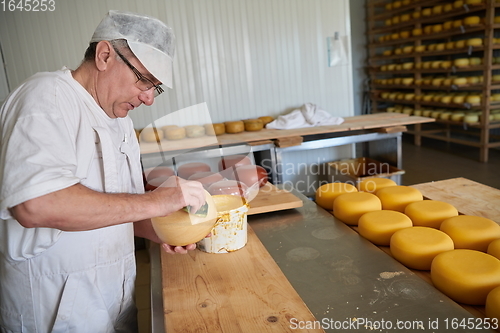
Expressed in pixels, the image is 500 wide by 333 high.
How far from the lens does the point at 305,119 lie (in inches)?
153

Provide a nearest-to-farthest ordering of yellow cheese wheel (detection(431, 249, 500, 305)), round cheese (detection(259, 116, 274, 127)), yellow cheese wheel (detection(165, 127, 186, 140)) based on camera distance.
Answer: yellow cheese wheel (detection(431, 249, 500, 305)) → yellow cheese wheel (detection(165, 127, 186, 140)) → round cheese (detection(259, 116, 274, 127))

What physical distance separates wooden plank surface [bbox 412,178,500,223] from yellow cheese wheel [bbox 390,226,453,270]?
0.43 meters

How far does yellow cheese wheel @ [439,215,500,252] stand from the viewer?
1.42 meters

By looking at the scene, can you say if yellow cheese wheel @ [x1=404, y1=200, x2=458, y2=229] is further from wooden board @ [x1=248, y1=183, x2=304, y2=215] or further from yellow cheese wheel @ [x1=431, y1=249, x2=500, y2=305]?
wooden board @ [x1=248, y1=183, x2=304, y2=215]

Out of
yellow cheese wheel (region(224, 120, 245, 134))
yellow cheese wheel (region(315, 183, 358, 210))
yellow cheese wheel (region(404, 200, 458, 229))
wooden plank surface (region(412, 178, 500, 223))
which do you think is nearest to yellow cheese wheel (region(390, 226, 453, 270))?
yellow cheese wheel (region(404, 200, 458, 229))

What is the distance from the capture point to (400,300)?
1.17 meters

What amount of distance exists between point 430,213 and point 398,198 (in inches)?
8.7

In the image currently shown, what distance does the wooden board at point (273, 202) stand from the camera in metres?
1.83

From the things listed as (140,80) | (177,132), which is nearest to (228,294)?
(140,80)

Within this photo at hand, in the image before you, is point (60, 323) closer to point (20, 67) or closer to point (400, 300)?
point (400, 300)

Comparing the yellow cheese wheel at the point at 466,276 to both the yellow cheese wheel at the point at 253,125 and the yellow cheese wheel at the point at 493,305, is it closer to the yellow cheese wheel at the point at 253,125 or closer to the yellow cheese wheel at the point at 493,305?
the yellow cheese wheel at the point at 493,305

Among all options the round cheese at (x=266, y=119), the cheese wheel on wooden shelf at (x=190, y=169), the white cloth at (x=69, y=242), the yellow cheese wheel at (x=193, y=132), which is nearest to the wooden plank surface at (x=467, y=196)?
the cheese wheel on wooden shelf at (x=190, y=169)

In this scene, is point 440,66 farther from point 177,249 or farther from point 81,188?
point 81,188

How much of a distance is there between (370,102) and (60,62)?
6.39m
